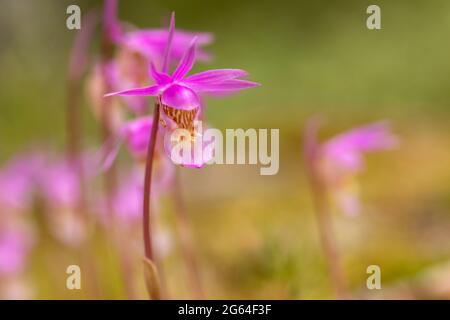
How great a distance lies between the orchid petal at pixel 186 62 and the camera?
0.82m

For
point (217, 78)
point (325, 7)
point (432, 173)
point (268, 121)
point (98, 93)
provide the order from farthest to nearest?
point (325, 7), point (268, 121), point (432, 173), point (98, 93), point (217, 78)

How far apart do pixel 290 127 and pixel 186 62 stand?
95.7 inches

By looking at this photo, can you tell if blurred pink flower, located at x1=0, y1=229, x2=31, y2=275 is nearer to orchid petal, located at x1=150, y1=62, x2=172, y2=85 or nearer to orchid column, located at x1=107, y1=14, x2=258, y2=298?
orchid column, located at x1=107, y1=14, x2=258, y2=298

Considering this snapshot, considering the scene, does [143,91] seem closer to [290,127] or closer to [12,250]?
[12,250]

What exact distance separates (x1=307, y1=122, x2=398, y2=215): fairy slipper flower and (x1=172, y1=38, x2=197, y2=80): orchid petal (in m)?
0.47

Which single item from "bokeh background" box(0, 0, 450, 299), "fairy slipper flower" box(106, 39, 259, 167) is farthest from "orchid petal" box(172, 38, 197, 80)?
"bokeh background" box(0, 0, 450, 299)

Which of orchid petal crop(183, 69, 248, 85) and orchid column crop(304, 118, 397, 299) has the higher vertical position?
orchid petal crop(183, 69, 248, 85)

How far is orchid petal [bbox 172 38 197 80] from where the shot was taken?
82 cm

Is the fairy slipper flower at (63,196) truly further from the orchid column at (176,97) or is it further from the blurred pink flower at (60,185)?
the orchid column at (176,97)

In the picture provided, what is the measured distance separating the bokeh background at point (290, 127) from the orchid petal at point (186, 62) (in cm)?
54
